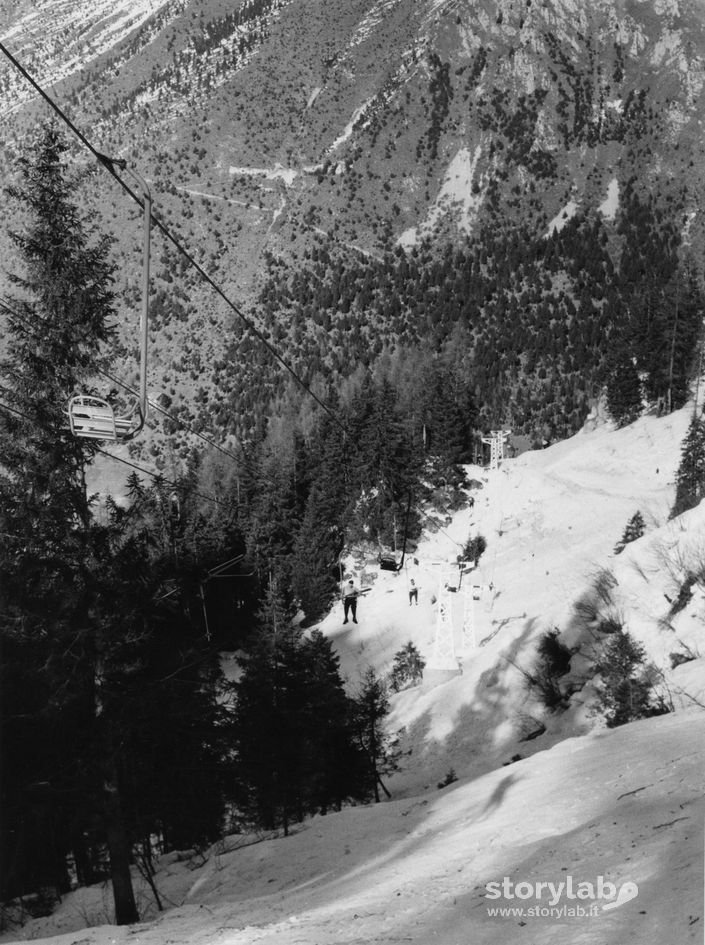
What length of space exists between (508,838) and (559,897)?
148 inches

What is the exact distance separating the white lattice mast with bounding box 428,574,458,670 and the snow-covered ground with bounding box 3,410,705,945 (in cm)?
667

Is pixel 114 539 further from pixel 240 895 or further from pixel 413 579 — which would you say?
pixel 413 579

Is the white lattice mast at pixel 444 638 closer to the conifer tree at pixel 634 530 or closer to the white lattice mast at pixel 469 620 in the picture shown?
the white lattice mast at pixel 469 620

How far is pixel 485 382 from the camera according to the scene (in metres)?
159

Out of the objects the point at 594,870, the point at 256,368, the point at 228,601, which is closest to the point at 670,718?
the point at 594,870

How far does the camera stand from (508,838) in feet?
37.1

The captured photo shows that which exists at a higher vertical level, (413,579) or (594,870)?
(413,579)

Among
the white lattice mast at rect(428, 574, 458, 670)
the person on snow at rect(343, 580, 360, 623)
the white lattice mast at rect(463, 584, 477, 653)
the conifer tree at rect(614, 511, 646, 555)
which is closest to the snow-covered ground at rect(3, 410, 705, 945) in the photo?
the white lattice mast at rect(428, 574, 458, 670)

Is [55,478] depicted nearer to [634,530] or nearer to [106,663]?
[106,663]

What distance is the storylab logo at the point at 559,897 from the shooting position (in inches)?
283

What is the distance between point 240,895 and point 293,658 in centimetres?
1269

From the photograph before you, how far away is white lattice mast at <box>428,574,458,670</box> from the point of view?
158 feet

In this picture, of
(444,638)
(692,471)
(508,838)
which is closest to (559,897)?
(508,838)

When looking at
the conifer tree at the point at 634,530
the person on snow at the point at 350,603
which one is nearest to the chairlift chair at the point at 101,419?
the conifer tree at the point at 634,530
